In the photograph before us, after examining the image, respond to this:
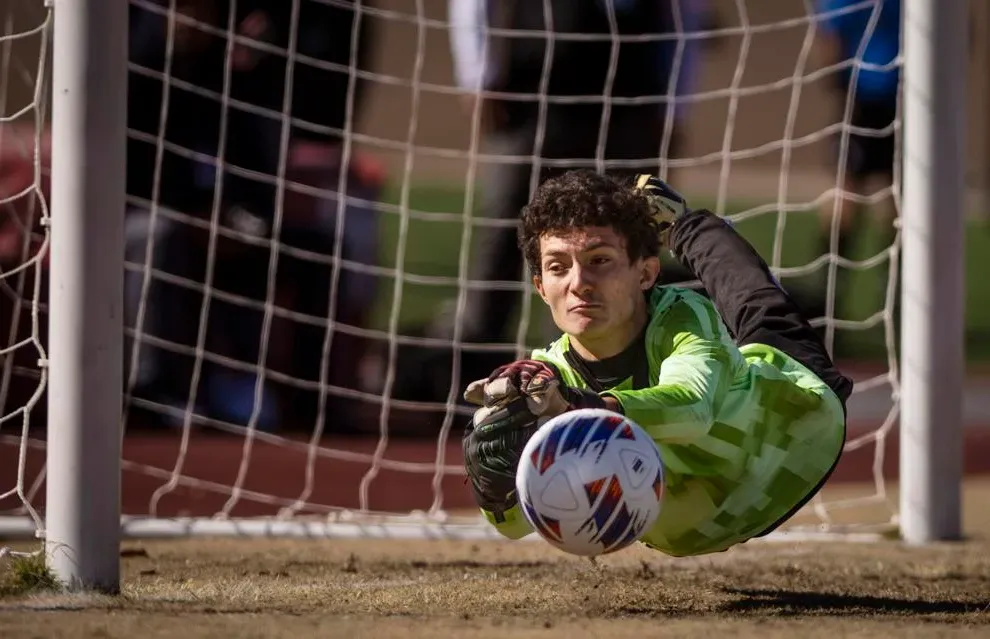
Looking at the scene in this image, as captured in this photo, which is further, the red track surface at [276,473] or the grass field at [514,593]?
the red track surface at [276,473]

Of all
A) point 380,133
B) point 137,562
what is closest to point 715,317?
point 137,562

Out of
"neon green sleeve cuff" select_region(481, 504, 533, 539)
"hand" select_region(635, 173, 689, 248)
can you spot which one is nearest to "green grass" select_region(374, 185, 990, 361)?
"hand" select_region(635, 173, 689, 248)

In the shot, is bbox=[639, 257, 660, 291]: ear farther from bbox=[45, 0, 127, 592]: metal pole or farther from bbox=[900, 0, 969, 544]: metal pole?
bbox=[900, 0, 969, 544]: metal pole

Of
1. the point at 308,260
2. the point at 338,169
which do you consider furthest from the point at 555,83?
the point at 308,260

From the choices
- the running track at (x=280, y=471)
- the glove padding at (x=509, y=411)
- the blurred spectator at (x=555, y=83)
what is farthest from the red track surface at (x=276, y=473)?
the glove padding at (x=509, y=411)

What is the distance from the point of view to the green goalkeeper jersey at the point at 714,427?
4.08 meters

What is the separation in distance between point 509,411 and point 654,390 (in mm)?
381

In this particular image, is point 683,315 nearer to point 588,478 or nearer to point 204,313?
point 588,478

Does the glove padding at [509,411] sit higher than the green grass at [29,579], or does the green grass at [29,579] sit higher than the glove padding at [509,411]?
the glove padding at [509,411]

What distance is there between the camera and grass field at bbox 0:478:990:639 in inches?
146

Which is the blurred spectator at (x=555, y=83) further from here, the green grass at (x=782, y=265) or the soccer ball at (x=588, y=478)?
the soccer ball at (x=588, y=478)

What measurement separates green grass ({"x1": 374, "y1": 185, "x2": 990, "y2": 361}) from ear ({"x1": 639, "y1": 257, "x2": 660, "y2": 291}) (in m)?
3.47

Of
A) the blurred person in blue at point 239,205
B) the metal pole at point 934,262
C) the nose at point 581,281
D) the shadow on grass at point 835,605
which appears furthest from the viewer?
the blurred person in blue at point 239,205

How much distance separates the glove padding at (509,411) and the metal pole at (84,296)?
1092 millimetres
